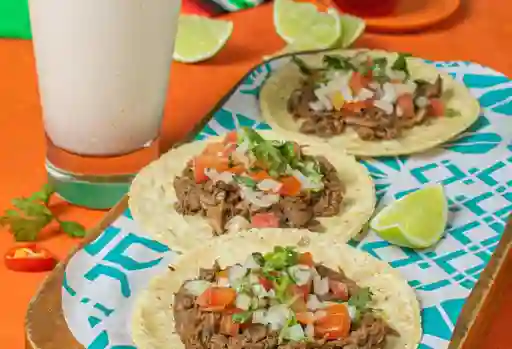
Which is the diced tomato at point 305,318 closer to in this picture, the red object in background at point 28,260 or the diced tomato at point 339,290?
the diced tomato at point 339,290

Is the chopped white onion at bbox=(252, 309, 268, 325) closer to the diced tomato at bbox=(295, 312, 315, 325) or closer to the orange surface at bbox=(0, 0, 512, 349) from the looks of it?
the diced tomato at bbox=(295, 312, 315, 325)

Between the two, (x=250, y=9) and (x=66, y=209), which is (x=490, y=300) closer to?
(x=66, y=209)

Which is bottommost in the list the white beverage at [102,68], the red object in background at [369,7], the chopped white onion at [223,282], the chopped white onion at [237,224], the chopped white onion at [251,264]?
the red object in background at [369,7]

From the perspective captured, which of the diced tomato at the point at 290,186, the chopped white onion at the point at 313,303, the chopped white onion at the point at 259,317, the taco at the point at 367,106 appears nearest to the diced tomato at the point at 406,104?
the taco at the point at 367,106

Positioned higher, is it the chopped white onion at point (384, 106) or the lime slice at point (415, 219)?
the chopped white onion at point (384, 106)

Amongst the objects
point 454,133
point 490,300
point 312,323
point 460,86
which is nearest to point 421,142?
point 454,133

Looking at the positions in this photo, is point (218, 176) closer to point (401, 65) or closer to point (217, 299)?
point (217, 299)

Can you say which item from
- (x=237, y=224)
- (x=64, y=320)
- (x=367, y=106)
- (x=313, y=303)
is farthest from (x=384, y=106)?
(x=64, y=320)
